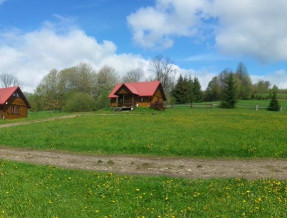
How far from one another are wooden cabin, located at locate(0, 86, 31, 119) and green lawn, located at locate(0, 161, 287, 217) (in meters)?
40.1

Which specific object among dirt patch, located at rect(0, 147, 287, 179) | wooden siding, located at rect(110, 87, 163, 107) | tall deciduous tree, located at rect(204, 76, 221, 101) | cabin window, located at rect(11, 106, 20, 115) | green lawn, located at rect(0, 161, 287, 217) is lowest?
dirt patch, located at rect(0, 147, 287, 179)

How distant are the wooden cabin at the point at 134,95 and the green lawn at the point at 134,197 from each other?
44.3 metres

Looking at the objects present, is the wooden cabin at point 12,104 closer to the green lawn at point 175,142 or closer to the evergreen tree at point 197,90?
the green lawn at point 175,142

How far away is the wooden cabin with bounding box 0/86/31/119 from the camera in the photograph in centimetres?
4551

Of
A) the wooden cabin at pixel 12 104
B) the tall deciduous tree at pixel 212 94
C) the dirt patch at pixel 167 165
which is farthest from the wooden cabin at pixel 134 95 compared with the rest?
the dirt patch at pixel 167 165

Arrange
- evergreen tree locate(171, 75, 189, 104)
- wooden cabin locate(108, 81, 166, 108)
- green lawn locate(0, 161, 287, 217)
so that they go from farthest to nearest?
evergreen tree locate(171, 75, 189, 104)
wooden cabin locate(108, 81, 166, 108)
green lawn locate(0, 161, 287, 217)

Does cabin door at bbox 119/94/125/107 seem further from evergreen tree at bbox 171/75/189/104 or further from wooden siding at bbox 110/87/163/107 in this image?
evergreen tree at bbox 171/75/189/104

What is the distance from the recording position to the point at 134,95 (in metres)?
54.9

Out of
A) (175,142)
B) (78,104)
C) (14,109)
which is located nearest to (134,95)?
(78,104)

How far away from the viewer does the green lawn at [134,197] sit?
20.9 ft

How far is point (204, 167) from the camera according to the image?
11328 mm

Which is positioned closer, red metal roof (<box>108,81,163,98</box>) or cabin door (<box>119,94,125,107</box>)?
red metal roof (<box>108,81,163,98</box>)

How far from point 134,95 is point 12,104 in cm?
2183

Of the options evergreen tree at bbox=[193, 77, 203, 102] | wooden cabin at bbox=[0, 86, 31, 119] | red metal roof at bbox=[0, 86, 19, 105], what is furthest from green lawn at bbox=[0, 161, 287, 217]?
evergreen tree at bbox=[193, 77, 203, 102]
